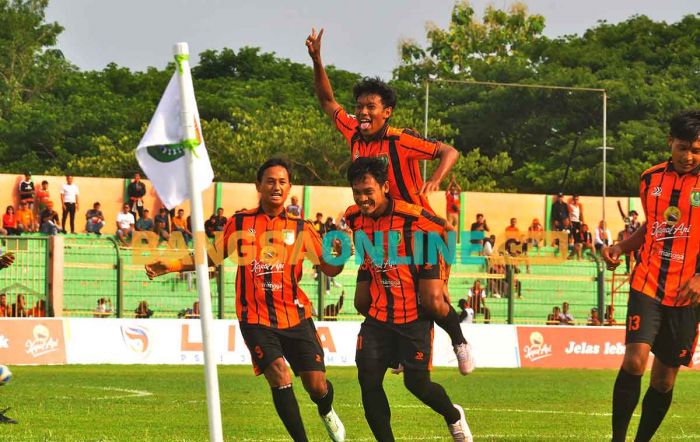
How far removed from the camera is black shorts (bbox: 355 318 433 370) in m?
9.85

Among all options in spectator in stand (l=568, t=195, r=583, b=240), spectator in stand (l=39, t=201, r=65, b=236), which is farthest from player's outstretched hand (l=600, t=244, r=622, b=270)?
spectator in stand (l=568, t=195, r=583, b=240)

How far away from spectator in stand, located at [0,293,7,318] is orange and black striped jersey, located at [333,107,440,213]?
1466 centimetres

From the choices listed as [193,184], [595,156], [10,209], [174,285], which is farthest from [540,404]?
[595,156]

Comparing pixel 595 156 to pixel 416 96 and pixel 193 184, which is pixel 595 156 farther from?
pixel 193 184

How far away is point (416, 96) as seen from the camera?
6334cm

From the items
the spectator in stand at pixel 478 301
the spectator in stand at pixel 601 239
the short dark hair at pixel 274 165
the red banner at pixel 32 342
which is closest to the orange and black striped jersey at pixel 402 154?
the short dark hair at pixel 274 165

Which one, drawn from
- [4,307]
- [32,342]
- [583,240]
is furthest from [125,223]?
[583,240]

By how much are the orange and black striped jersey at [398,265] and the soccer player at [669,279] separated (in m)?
1.62

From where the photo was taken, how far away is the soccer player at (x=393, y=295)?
9.80 metres

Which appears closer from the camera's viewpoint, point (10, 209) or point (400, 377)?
point (400, 377)

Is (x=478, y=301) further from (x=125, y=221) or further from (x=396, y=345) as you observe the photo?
(x=396, y=345)

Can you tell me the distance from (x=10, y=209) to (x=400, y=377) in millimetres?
11663

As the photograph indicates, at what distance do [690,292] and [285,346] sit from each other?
3.26 metres

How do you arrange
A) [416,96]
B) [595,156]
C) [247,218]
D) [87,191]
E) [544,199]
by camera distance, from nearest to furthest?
[247,218] → [87,191] → [544,199] → [595,156] → [416,96]
